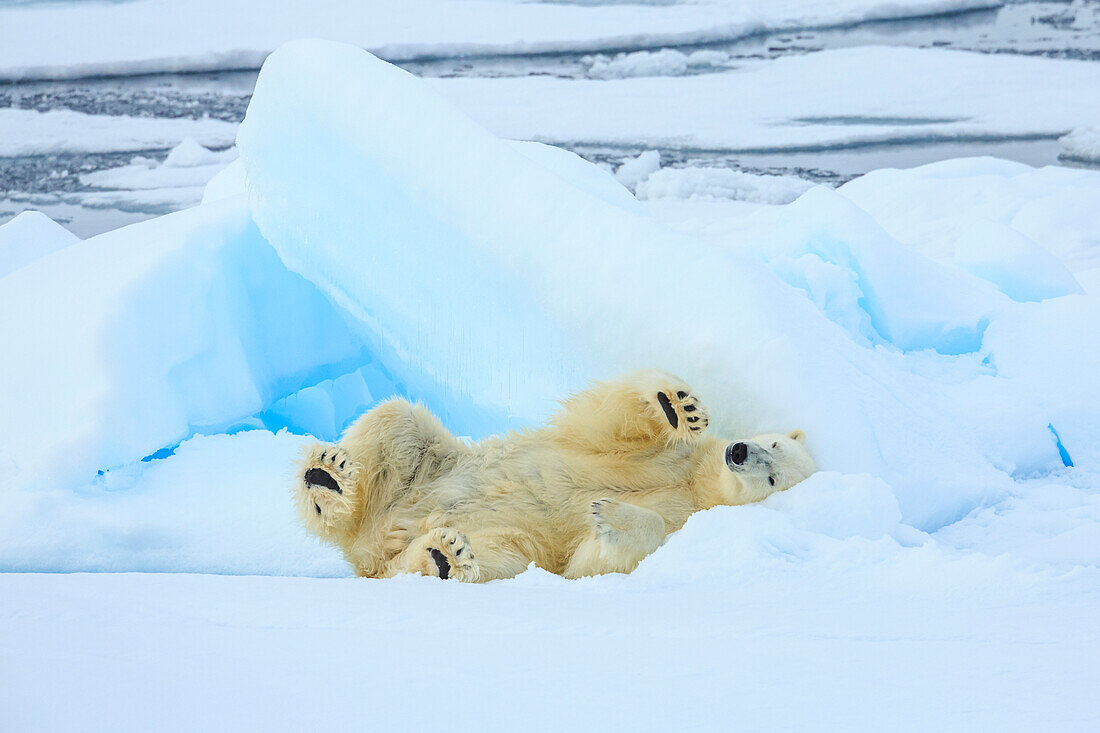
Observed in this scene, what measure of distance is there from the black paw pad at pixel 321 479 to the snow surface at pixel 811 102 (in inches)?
199

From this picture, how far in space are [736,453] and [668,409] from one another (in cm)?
11

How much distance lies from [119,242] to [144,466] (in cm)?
59

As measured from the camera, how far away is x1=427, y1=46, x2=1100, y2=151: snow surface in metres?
5.94

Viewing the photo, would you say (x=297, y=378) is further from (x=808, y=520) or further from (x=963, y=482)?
(x=963, y=482)

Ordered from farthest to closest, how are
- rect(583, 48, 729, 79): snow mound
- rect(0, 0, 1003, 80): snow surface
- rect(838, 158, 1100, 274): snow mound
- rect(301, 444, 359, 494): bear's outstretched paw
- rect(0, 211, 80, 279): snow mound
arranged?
rect(583, 48, 729, 79): snow mound → rect(0, 0, 1003, 80): snow surface → rect(838, 158, 1100, 274): snow mound → rect(0, 211, 80, 279): snow mound → rect(301, 444, 359, 494): bear's outstretched paw

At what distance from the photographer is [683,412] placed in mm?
1164

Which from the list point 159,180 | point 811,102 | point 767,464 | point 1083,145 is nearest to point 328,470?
point 767,464

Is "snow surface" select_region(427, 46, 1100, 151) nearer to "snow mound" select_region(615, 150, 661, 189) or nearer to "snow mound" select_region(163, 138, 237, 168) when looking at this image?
"snow mound" select_region(615, 150, 661, 189)

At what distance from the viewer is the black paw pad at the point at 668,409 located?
1.17 metres

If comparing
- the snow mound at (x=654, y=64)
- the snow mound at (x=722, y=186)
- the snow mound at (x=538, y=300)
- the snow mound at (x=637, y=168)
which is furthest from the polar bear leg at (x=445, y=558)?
the snow mound at (x=654, y=64)

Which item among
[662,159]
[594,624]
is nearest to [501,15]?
[662,159]

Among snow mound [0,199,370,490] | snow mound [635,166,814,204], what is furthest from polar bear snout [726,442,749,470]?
snow mound [635,166,814,204]

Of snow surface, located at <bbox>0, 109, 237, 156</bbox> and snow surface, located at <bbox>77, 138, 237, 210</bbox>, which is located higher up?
snow surface, located at <bbox>0, 109, 237, 156</bbox>

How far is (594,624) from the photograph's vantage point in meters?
0.73
